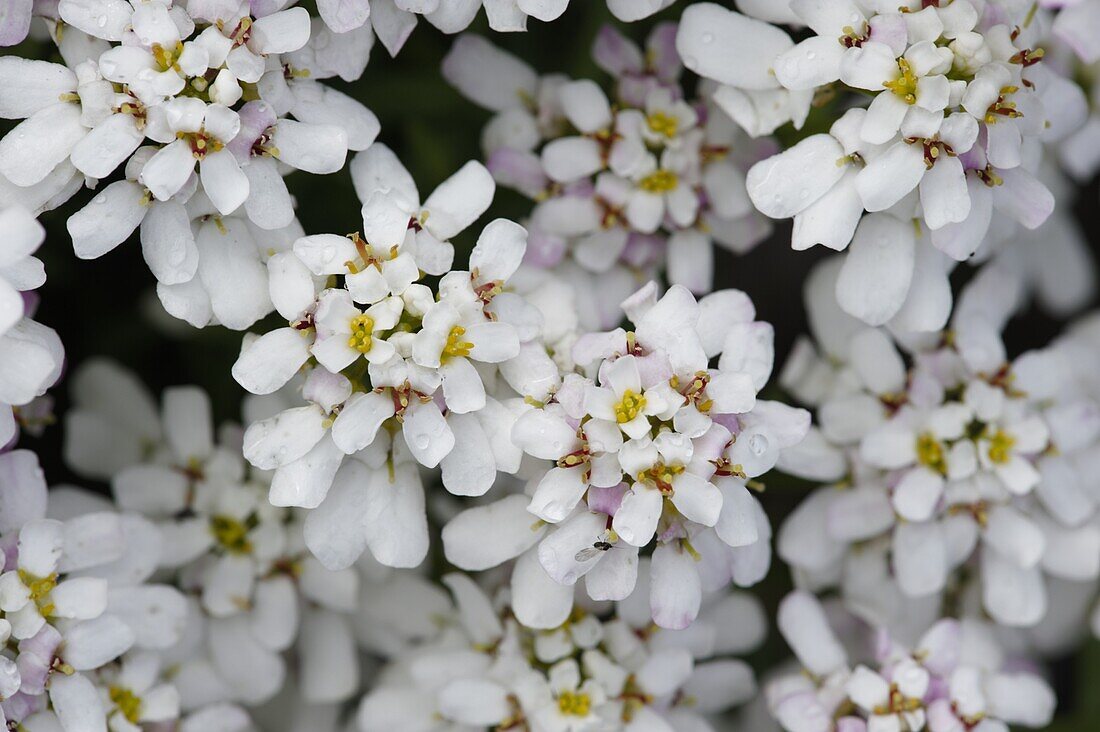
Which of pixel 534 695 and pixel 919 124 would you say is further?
pixel 534 695

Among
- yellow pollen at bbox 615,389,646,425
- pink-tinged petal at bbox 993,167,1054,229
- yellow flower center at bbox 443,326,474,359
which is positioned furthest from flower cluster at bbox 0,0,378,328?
pink-tinged petal at bbox 993,167,1054,229

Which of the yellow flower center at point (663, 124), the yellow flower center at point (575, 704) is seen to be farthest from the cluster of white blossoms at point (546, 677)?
the yellow flower center at point (663, 124)

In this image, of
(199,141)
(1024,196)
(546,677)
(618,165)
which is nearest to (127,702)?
(546,677)

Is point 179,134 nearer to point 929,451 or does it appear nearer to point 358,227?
point 358,227

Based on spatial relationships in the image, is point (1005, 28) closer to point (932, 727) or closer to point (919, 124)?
point (919, 124)

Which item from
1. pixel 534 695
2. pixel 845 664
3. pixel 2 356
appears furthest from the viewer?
pixel 845 664

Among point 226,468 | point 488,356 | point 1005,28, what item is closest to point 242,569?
point 226,468

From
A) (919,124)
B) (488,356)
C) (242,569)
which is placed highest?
(919,124)

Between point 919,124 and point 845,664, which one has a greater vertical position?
point 919,124
